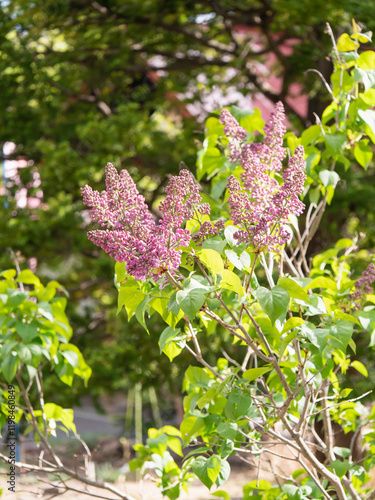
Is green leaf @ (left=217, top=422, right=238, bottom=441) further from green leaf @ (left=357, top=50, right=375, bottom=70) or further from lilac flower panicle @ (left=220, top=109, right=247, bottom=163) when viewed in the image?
green leaf @ (left=357, top=50, right=375, bottom=70)

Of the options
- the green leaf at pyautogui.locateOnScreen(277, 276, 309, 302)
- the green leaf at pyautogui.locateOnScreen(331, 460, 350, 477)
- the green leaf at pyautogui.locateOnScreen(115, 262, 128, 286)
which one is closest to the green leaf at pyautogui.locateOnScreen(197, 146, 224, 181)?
the green leaf at pyautogui.locateOnScreen(115, 262, 128, 286)

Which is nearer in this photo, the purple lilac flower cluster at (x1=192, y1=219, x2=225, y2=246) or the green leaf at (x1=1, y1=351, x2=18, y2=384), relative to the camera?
the purple lilac flower cluster at (x1=192, y1=219, x2=225, y2=246)

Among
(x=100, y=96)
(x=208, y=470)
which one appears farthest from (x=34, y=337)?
(x=100, y=96)

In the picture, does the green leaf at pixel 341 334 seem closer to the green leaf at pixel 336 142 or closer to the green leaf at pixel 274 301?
the green leaf at pixel 274 301

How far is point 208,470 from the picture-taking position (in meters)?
1.42

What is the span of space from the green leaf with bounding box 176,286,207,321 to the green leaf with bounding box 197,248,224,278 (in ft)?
0.21

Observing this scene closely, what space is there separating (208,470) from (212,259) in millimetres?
609

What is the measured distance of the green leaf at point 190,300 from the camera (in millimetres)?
1056

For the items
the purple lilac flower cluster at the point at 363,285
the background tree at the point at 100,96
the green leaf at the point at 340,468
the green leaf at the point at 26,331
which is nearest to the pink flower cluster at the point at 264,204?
the purple lilac flower cluster at the point at 363,285

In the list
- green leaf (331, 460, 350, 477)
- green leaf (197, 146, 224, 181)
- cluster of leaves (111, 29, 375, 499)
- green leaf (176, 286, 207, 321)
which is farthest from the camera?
green leaf (197, 146, 224, 181)

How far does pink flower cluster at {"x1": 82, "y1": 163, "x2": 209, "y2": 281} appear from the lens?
1058 mm

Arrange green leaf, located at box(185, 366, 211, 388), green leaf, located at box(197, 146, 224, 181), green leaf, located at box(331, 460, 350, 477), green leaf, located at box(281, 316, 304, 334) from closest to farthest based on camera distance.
A: green leaf, located at box(281, 316, 304, 334), green leaf, located at box(331, 460, 350, 477), green leaf, located at box(185, 366, 211, 388), green leaf, located at box(197, 146, 224, 181)

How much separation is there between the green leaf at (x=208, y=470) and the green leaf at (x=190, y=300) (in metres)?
0.56

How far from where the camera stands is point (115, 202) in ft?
3.60
